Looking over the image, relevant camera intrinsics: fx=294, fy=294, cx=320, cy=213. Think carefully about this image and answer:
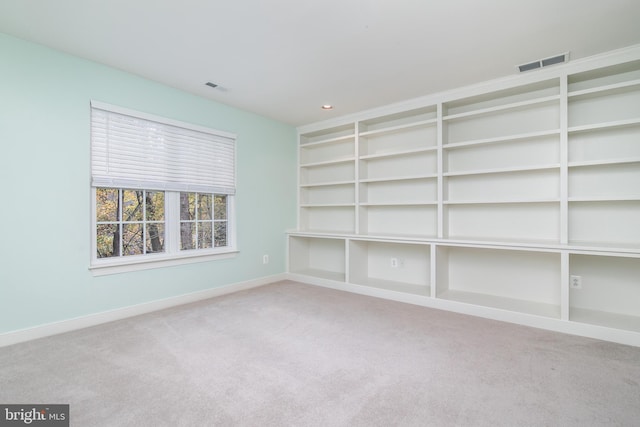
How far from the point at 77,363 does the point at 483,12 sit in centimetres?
370

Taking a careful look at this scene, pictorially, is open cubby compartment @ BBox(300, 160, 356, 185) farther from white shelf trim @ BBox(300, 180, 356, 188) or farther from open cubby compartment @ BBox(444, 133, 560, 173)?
open cubby compartment @ BBox(444, 133, 560, 173)

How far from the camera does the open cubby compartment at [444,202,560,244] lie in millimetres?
3012

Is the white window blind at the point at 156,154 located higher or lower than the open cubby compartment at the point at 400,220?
higher

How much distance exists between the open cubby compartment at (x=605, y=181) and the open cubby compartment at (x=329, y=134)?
8.76 feet

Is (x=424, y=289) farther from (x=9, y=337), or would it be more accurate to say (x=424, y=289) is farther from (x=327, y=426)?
(x=9, y=337)

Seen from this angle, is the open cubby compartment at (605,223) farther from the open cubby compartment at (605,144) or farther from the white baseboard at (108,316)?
the white baseboard at (108,316)

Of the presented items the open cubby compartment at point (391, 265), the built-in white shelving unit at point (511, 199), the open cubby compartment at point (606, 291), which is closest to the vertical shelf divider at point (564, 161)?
the built-in white shelving unit at point (511, 199)

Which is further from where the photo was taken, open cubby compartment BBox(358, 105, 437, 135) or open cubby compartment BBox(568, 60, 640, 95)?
open cubby compartment BBox(358, 105, 437, 135)

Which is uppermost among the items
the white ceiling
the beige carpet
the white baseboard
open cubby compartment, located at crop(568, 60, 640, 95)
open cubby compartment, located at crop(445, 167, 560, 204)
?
the white ceiling

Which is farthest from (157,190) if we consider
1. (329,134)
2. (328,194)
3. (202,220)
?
(329,134)

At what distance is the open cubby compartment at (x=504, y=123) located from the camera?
9.84 ft

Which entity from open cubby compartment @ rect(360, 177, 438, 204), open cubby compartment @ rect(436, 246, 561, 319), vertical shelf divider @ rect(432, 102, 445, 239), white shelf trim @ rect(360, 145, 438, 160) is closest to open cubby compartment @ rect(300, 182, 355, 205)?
open cubby compartment @ rect(360, 177, 438, 204)

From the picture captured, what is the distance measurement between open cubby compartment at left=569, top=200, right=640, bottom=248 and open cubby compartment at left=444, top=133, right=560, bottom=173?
55 centimetres

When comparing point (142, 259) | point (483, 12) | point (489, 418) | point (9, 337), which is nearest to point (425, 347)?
point (489, 418)
